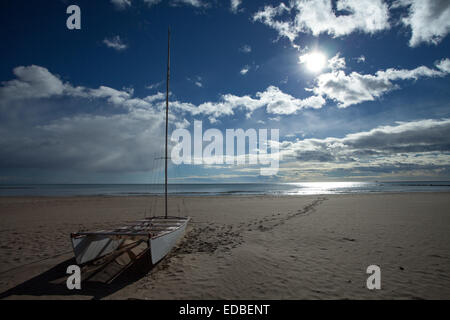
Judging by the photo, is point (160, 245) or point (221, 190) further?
point (221, 190)

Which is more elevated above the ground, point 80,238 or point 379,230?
point 80,238

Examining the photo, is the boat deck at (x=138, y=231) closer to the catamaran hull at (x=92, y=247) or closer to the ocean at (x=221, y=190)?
the catamaran hull at (x=92, y=247)

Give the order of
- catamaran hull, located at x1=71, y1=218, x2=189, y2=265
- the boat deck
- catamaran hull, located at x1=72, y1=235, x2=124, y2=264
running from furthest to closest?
the boat deck
catamaran hull, located at x1=72, y1=235, x2=124, y2=264
catamaran hull, located at x1=71, y1=218, x2=189, y2=265

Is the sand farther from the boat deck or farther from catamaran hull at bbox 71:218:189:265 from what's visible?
the boat deck

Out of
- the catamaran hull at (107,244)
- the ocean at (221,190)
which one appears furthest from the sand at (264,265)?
the ocean at (221,190)

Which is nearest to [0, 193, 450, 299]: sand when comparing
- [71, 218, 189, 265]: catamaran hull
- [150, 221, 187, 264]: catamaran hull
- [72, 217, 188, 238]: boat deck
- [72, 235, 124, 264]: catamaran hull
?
[150, 221, 187, 264]: catamaran hull

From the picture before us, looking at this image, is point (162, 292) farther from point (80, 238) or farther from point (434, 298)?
point (434, 298)

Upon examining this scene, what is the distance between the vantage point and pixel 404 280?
580 cm

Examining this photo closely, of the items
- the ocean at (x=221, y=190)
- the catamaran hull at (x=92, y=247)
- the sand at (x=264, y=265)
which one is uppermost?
the catamaran hull at (x=92, y=247)

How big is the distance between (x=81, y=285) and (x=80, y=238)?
1.49 metres

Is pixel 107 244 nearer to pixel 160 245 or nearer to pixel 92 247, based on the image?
pixel 92 247

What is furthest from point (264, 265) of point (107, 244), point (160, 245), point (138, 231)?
point (107, 244)

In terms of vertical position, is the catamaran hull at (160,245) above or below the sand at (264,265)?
above
